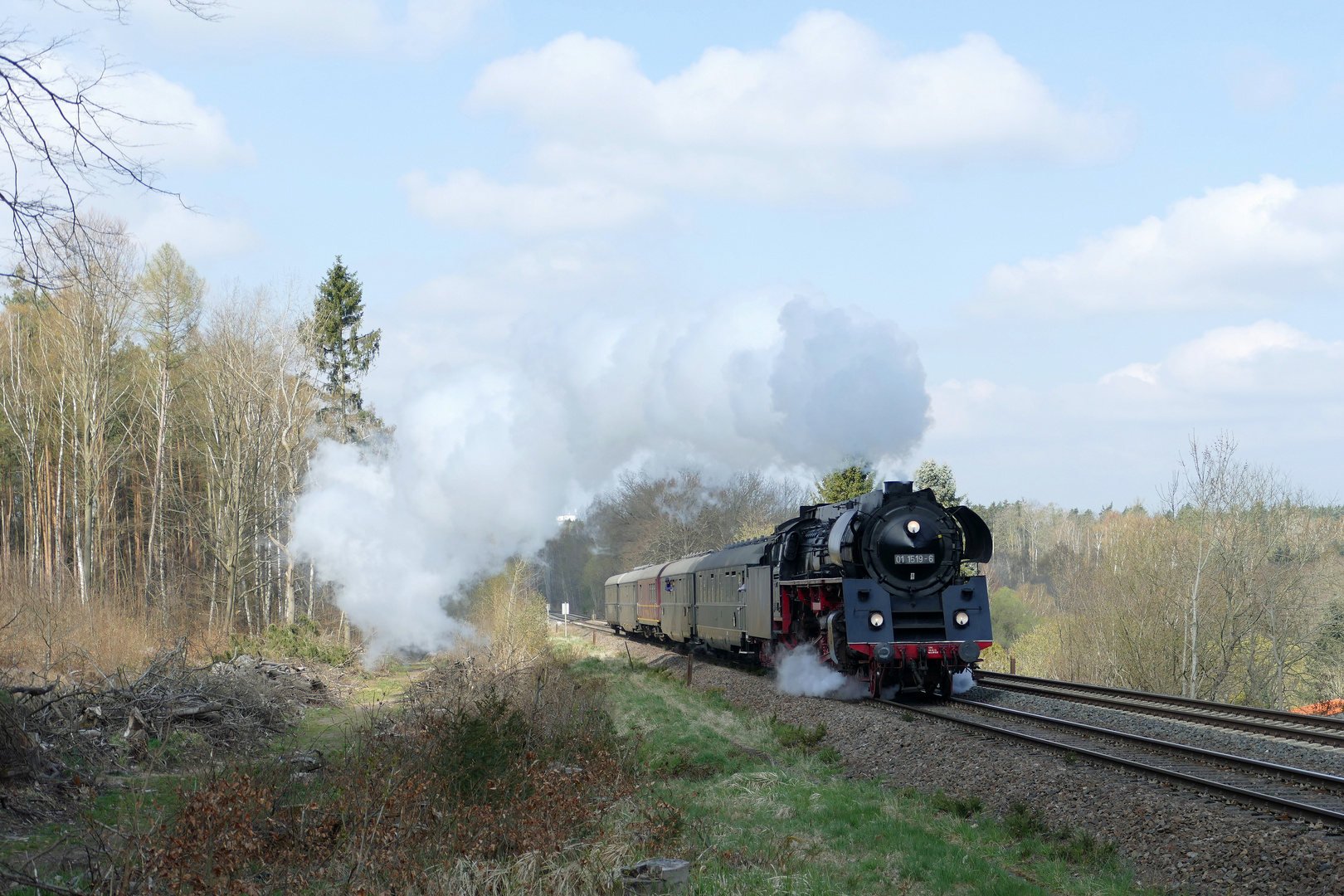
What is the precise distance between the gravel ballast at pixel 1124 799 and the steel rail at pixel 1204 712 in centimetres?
48

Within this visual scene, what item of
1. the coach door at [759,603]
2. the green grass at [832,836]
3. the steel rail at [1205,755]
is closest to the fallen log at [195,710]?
the green grass at [832,836]

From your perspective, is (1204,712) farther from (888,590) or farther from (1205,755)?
(888,590)

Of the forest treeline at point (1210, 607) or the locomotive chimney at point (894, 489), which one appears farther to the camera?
the forest treeline at point (1210, 607)

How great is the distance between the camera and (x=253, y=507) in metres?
31.1

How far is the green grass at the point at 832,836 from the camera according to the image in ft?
23.3

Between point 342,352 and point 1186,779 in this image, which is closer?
point 1186,779

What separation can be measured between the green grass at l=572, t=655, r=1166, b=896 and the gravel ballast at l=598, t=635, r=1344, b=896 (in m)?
0.34

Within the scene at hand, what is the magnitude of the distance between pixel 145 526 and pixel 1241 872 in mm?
37235

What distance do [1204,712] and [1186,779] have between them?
20.2ft

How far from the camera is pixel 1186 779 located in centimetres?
927

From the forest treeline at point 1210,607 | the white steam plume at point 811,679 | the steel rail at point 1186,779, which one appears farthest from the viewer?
the forest treeline at point 1210,607

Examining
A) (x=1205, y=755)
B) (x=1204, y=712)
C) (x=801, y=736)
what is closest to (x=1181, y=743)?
(x=1205, y=755)

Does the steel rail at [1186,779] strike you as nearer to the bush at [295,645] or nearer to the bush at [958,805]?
the bush at [958,805]

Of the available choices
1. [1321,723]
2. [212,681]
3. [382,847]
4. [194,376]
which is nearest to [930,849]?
[382,847]
